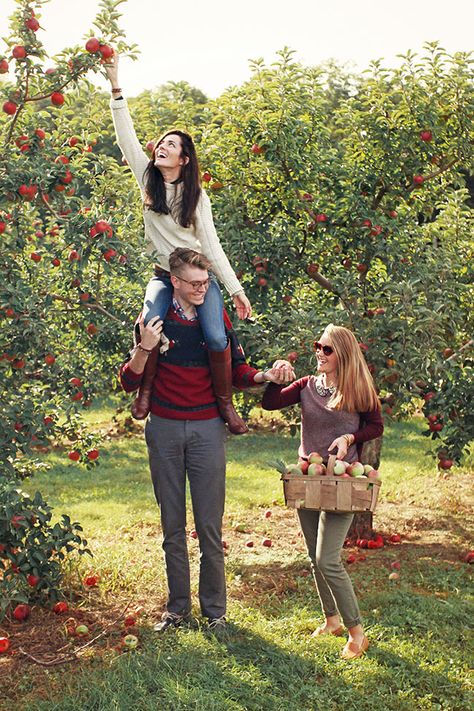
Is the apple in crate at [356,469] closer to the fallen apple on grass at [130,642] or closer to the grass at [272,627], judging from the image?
the grass at [272,627]

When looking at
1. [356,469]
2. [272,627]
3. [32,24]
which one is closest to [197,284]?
[356,469]

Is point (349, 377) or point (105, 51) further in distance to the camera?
point (105, 51)

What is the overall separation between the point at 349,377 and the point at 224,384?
0.66 meters

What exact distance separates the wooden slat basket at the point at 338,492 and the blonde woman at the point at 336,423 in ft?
0.62

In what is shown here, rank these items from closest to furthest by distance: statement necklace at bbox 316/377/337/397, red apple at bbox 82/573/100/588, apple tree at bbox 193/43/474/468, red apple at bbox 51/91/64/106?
statement necklace at bbox 316/377/337/397
red apple at bbox 51/91/64/106
red apple at bbox 82/573/100/588
apple tree at bbox 193/43/474/468

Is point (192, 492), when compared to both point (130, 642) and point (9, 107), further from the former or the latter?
point (9, 107)

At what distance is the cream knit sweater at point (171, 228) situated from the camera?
4785 millimetres

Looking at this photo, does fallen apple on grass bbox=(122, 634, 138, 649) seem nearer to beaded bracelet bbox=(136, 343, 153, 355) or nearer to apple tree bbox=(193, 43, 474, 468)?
beaded bracelet bbox=(136, 343, 153, 355)

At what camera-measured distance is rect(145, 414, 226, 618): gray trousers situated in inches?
186

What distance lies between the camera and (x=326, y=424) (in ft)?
15.4

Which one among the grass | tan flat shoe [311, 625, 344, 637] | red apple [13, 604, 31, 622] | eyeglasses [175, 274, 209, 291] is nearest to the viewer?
the grass

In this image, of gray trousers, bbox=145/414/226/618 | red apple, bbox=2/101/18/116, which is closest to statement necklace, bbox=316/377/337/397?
gray trousers, bbox=145/414/226/618

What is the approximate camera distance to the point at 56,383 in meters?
5.73

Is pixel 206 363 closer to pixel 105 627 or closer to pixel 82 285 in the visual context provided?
pixel 82 285
